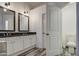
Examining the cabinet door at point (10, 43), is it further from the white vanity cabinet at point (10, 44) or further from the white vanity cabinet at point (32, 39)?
the white vanity cabinet at point (32, 39)

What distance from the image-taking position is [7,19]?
3803 mm

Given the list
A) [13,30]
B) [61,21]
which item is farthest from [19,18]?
[61,21]

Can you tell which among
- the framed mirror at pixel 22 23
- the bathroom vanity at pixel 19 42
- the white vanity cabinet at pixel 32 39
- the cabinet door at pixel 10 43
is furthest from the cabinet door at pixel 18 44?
the framed mirror at pixel 22 23

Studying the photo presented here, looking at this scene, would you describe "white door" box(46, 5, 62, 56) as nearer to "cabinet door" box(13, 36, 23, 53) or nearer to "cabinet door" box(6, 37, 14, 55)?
"cabinet door" box(13, 36, 23, 53)

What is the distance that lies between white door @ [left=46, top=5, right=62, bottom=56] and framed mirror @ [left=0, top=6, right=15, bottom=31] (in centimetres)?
122

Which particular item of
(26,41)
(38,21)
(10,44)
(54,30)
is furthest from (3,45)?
(54,30)

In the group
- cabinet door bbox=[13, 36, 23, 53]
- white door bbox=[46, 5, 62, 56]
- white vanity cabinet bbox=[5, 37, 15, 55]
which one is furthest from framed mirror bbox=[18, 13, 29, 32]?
white door bbox=[46, 5, 62, 56]

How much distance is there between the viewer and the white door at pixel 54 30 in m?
3.64

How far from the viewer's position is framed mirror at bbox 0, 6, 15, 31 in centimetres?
366

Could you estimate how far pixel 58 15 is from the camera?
12.2ft

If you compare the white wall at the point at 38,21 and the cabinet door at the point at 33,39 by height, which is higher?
the white wall at the point at 38,21

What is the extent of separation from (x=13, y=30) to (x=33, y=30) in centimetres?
70

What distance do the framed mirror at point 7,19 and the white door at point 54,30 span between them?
1.22m

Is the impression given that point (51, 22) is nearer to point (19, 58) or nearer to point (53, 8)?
point (53, 8)
